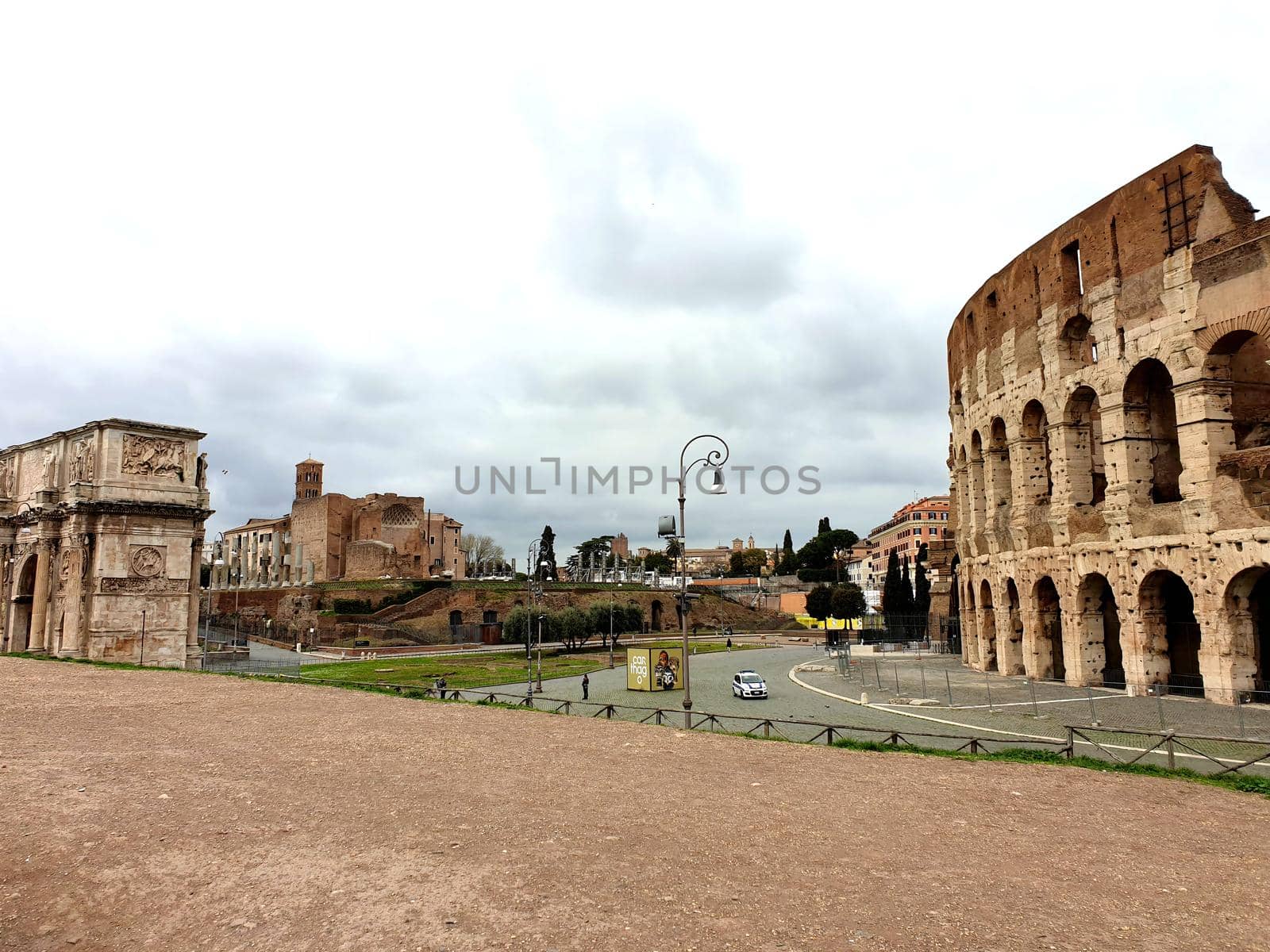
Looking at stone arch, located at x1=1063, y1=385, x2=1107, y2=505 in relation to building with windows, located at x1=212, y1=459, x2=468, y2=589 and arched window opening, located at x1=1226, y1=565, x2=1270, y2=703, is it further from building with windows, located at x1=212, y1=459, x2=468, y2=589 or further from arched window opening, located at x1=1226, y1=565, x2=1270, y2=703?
building with windows, located at x1=212, y1=459, x2=468, y2=589

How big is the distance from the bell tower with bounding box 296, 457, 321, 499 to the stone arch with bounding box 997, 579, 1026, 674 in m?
104

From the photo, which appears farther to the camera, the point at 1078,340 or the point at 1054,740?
the point at 1078,340

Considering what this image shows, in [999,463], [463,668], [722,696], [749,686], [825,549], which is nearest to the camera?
[749,686]

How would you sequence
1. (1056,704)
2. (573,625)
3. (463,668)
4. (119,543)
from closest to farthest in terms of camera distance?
(1056,704) → (119,543) → (463,668) → (573,625)

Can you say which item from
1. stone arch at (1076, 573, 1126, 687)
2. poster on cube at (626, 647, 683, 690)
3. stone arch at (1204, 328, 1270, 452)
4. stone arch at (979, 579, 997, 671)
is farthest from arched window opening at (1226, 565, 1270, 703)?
poster on cube at (626, 647, 683, 690)

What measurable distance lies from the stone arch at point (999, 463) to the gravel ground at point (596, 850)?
25035 millimetres

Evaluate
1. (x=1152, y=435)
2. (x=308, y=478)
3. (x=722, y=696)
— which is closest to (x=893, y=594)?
(x=722, y=696)

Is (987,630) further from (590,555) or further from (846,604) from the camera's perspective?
(590,555)

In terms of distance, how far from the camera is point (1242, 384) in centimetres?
2667

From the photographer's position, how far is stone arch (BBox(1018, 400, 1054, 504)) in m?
33.3

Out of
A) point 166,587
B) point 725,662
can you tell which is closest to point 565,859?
point 166,587

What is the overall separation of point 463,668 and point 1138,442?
119 feet

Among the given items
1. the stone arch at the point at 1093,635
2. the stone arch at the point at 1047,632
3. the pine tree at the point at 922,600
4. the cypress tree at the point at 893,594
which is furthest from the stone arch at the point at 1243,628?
the cypress tree at the point at 893,594

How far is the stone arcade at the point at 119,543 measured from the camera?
3331 cm
